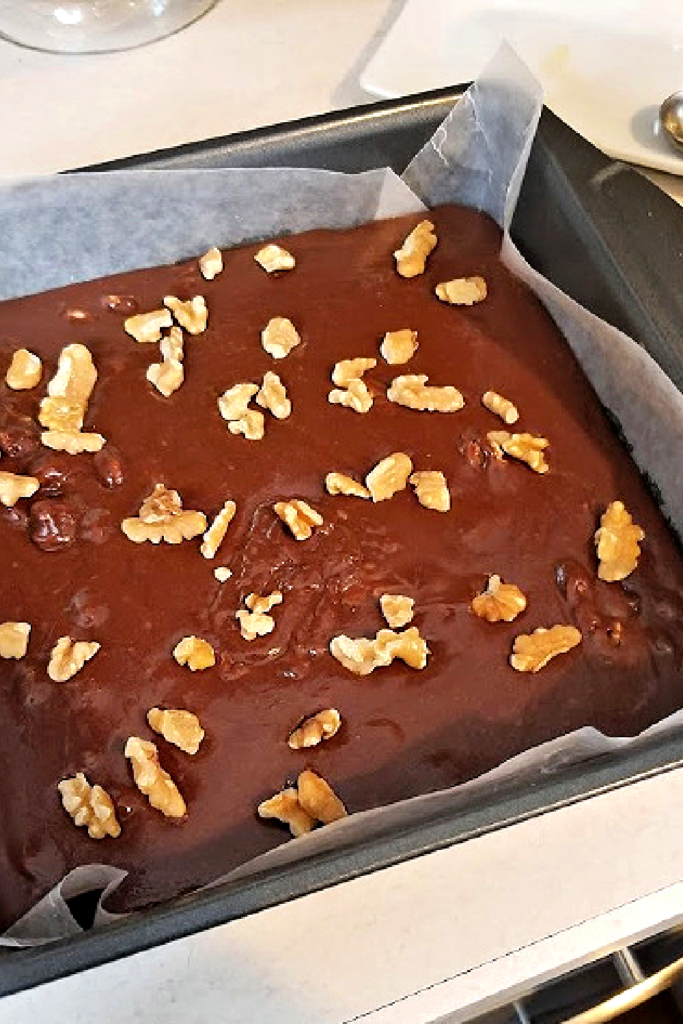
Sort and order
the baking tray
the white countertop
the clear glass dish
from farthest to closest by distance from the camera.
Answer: the clear glass dish < the baking tray < the white countertop

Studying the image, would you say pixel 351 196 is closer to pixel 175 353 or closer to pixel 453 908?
pixel 175 353

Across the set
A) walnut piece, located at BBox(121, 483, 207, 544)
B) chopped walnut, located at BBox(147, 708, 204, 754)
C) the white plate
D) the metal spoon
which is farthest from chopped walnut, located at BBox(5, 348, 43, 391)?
the metal spoon

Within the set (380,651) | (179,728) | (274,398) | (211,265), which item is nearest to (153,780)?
(179,728)

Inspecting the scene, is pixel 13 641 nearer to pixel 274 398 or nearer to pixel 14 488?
pixel 14 488

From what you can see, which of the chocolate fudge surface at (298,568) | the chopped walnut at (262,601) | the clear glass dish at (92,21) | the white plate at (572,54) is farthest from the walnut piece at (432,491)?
the clear glass dish at (92,21)

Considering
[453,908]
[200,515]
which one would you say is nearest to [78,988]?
[453,908]

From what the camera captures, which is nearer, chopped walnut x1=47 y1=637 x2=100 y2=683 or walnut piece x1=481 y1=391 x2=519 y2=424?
chopped walnut x1=47 y1=637 x2=100 y2=683

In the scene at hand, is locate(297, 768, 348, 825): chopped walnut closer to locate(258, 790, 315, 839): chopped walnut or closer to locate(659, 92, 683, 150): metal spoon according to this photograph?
locate(258, 790, 315, 839): chopped walnut
